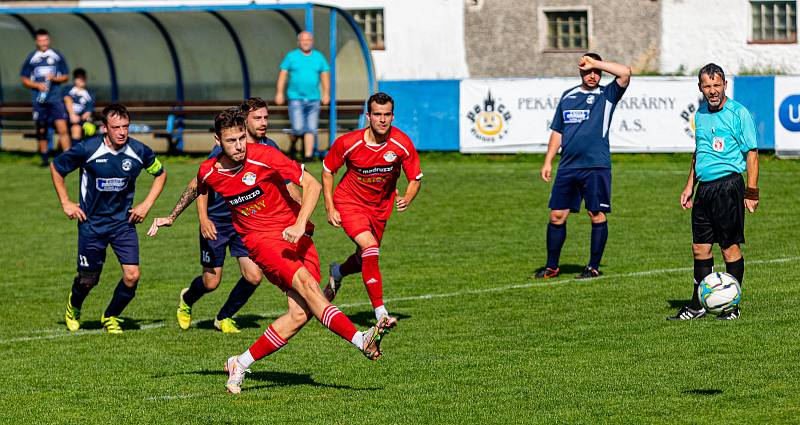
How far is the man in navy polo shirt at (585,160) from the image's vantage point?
1444 centimetres

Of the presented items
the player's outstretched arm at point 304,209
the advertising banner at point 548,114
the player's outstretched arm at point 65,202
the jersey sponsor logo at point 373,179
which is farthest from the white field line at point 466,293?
the advertising banner at point 548,114

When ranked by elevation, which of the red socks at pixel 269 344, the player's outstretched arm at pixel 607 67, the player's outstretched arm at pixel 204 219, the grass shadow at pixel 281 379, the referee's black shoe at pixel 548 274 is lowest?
the grass shadow at pixel 281 379

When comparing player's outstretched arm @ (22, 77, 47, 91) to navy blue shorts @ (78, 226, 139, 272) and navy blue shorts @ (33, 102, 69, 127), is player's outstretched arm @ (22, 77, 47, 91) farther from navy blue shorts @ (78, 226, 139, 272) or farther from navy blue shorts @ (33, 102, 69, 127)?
navy blue shorts @ (78, 226, 139, 272)

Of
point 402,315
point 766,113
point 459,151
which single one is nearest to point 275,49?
point 459,151

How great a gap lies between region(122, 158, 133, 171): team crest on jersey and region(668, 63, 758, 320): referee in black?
4.94 meters

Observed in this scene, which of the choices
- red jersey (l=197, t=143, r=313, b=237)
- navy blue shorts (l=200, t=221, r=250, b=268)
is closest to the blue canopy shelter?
navy blue shorts (l=200, t=221, r=250, b=268)

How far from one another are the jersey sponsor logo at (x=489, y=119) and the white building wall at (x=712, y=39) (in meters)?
10.2

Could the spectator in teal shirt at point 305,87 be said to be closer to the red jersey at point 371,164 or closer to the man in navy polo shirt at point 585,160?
the man in navy polo shirt at point 585,160

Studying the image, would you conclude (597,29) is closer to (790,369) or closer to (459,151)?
(459,151)

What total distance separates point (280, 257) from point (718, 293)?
12.6 ft

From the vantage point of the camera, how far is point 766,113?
23.6 meters

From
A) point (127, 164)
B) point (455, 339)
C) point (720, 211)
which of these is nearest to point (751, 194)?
point (720, 211)

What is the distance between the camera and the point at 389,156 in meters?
11.8

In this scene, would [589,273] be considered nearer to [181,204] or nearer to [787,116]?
[181,204]
